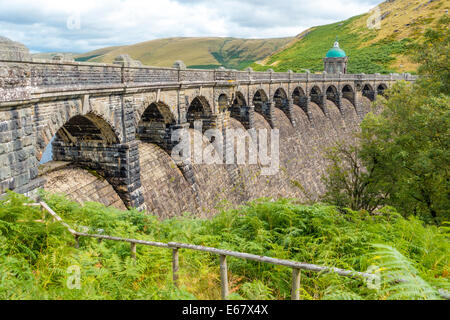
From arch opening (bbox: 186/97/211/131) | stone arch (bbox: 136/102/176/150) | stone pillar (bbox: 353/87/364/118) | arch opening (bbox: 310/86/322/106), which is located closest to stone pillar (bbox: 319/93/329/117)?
arch opening (bbox: 310/86/322/106)

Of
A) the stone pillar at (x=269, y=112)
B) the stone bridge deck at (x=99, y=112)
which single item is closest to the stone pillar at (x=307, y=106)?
the stone pillar at (x=269, y=112)

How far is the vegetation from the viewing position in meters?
14.3

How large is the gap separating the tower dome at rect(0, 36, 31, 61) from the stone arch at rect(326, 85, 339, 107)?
147ft

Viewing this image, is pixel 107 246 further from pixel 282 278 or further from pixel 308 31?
pixel 308 31

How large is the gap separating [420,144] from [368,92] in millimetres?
45243

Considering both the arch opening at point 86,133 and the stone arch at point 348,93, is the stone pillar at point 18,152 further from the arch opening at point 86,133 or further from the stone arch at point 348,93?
the stone arch at point 348,93

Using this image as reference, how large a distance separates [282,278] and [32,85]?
8151mm

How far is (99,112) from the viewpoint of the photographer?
1280 centimetres

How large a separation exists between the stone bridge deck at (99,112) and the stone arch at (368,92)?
36.5m

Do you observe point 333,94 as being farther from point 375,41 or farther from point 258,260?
point 375,41

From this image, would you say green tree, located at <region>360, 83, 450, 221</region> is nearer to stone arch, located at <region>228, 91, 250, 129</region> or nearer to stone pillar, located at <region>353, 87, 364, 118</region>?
stone arch, located at <region>228, 91, 250, 129</region>

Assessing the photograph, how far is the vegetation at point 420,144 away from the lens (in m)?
14.3

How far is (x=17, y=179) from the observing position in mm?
9406
